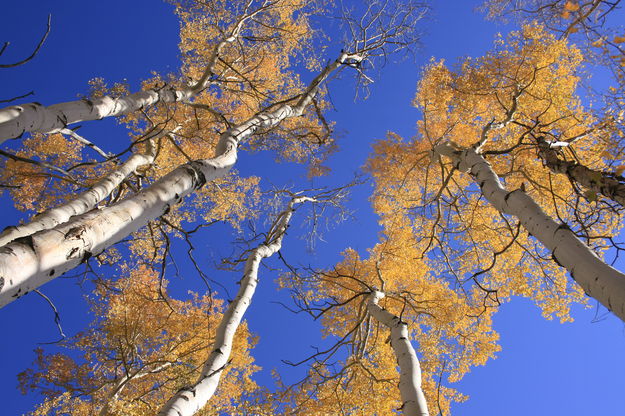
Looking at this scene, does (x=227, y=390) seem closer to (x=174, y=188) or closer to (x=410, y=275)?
(x=410, y=275)

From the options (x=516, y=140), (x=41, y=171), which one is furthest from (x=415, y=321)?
(x=41, y=171)

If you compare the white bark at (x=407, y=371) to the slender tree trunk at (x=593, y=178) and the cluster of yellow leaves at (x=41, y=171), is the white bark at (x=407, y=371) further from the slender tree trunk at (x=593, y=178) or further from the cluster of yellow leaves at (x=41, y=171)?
the cluster of yellow leaves at (x=41, y=171)

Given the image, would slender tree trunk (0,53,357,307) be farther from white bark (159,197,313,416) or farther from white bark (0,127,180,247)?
white bark (159,197,313,416)

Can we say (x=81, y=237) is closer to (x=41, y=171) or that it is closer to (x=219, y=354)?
(x=219, y=354)

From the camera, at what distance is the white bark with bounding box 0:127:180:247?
3102mm

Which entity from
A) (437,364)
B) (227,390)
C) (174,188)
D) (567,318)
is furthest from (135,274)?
(567,318)

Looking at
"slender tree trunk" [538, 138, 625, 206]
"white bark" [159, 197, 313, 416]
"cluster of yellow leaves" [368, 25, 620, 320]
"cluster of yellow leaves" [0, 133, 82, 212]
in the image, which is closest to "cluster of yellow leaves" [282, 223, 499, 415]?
"cluster of yellow leaves" [368, 25, 620, 320]

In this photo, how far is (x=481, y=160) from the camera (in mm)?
3895

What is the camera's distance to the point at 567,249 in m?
2.33

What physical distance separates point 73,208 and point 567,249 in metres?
4.41

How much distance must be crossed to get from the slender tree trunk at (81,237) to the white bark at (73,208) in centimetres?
71

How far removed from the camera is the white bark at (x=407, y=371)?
8.46ft

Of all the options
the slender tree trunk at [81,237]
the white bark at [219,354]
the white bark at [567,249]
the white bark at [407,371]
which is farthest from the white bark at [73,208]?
the white bark at [567,249]

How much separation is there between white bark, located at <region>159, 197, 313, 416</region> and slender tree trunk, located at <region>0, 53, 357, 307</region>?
1.17 m
